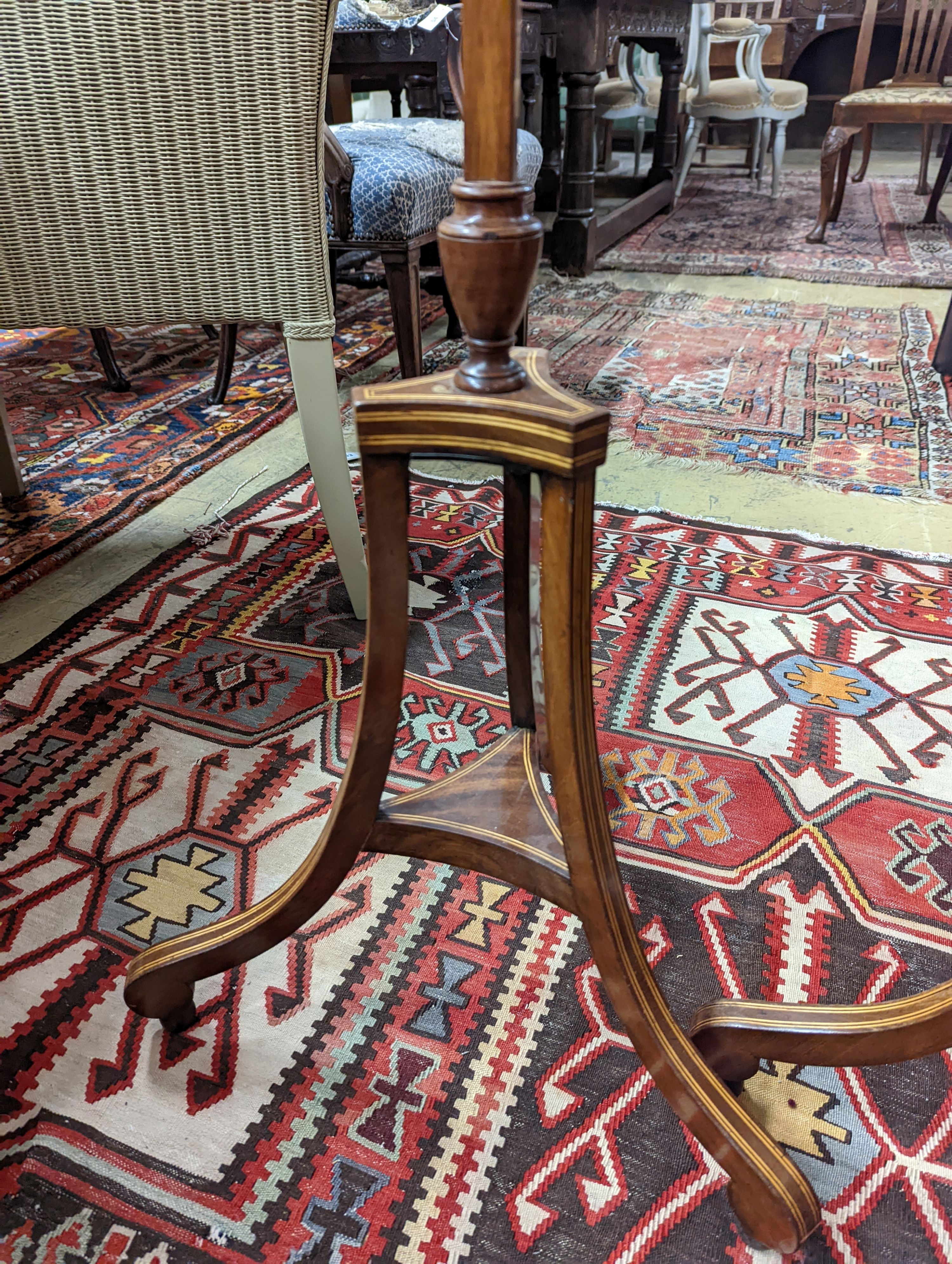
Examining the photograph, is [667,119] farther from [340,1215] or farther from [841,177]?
[340,1215]

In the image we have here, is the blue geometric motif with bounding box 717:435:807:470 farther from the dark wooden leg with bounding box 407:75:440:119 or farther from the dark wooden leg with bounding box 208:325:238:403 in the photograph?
the dark wooden leg with bounding box 407:75:440:119

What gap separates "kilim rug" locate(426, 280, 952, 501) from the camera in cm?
197

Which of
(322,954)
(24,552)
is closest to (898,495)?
(322,954)

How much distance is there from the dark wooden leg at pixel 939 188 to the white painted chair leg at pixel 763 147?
4.10 feet

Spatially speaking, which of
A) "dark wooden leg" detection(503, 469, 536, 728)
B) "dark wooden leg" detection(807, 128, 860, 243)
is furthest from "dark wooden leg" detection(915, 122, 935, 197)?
"dark wooden leg" detection(503, 469, 536, 728)

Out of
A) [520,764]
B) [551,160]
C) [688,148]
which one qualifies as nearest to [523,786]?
[520,764]

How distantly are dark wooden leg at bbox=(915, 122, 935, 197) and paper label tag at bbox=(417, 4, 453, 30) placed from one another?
3236mm

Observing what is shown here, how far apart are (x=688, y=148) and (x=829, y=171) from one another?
1133 millimetres

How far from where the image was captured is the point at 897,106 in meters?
3.58

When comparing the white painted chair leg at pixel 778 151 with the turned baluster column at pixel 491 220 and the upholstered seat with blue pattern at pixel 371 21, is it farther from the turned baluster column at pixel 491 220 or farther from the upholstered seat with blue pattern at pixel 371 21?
the turned baluster column at pixel 491 220

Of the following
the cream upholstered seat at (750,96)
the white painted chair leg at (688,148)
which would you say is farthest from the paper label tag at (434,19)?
the cream upholstered seat at (750,96)

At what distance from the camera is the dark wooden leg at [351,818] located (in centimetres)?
62

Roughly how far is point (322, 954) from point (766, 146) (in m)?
6.70

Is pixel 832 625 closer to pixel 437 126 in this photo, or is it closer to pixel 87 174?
pixel 87 174
